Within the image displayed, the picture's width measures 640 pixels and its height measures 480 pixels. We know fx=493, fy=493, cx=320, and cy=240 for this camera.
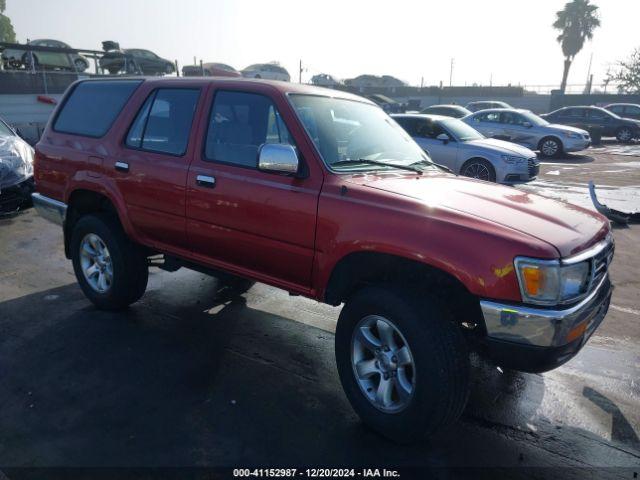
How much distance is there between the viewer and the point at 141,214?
157 inches

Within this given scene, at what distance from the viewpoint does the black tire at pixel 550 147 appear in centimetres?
1659

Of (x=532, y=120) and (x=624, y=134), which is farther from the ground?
(x=532, y=120)

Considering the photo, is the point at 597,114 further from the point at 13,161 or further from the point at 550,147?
the point at 13,161

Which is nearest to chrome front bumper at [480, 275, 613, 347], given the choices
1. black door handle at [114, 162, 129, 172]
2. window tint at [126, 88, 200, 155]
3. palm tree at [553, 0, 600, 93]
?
window tint at [126, 88, 200, 155]

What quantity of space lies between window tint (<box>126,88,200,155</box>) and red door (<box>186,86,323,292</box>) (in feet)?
0.67

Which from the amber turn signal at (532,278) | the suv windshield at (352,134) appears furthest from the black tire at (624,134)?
the amber turn signal at (532,278)

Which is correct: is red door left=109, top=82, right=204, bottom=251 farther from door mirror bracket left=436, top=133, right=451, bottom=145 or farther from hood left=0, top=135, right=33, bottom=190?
door mirror bracket left=436, top=133, right=451, bottom=145

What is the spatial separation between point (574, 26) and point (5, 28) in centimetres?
7081

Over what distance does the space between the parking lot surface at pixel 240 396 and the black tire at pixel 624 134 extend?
20132mm

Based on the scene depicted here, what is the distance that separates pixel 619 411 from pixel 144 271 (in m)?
3.83

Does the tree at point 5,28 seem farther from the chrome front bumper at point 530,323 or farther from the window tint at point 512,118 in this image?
the chrome front bumper at point 530,323

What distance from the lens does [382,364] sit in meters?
2.90

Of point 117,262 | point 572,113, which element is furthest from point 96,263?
point 572,113

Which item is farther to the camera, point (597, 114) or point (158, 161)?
point (597, 114)
